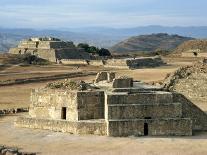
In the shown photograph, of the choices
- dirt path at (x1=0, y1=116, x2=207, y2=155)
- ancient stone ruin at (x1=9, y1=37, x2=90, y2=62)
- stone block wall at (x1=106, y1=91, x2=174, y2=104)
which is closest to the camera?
dirt path at (x1=0, y1=116, x2=207, y2=155)

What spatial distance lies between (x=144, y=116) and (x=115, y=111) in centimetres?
123

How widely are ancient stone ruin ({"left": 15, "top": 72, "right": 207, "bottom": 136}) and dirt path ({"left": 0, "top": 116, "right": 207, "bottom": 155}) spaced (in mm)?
Result: 549

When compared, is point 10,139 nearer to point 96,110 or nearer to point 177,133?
point 96,110

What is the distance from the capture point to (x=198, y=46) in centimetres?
9912

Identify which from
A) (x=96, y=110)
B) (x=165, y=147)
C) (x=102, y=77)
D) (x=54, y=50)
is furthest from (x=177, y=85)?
(x=54, y=50)

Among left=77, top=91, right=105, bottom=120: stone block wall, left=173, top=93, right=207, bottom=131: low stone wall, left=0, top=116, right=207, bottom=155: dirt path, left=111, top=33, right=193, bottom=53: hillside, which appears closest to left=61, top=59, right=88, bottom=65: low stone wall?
left=77, top=91, right=105, bottom=120: stone block wall

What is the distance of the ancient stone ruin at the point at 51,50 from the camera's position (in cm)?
7319

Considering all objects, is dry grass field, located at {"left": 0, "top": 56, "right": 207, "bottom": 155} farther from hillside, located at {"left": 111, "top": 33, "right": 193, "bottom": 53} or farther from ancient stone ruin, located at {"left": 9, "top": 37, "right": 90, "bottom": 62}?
hillside, located at {"left": 111, "top": 33, "right": 193, "bottom": 53}

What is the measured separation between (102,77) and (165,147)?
7.50m

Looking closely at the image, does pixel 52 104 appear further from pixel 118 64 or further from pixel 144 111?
pixel 118 64

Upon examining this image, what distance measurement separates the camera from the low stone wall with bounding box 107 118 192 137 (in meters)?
21.5

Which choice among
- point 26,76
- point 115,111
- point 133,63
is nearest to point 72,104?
point 115,111

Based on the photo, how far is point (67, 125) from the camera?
22547 millimetres

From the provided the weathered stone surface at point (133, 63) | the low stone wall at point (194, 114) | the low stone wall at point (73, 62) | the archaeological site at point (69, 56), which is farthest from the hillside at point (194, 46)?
the low stone wall at point (194, 114)
